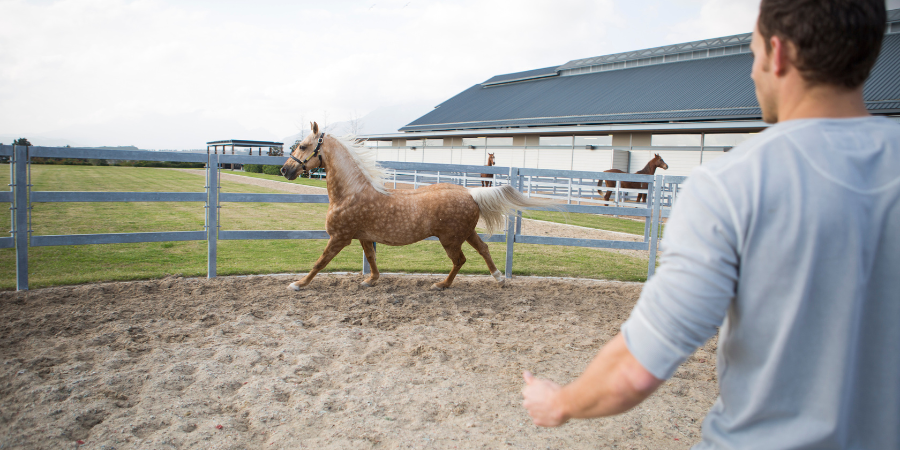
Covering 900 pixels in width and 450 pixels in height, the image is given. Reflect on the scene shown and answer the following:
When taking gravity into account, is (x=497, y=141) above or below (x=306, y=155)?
above

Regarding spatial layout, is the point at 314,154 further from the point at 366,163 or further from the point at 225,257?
the point at 225,257

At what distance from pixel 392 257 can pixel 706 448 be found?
23.7 ft

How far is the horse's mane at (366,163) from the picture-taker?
572 cm

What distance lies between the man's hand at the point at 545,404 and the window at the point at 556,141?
2370 cm

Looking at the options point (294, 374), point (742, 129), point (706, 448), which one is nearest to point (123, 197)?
point (294, 374)

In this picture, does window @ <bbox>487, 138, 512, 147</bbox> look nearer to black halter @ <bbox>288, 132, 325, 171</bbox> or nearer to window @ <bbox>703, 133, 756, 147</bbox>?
window @ <bbox>703, 133, 756, 147</bbox>

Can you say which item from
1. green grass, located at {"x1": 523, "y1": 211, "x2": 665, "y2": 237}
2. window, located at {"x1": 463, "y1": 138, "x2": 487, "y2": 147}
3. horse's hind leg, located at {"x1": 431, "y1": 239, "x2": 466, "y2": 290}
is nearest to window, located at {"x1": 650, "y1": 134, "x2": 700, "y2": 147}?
green grass, located at {"x1": 523, "y1": 211, "x2": 665, "y2": 237}

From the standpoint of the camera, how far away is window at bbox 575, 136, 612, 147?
22.3m

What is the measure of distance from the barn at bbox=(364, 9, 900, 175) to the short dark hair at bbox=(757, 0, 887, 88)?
16.8 metres

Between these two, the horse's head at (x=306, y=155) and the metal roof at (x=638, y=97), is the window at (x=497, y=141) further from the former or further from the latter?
the horse's head at (x=306, y=155)

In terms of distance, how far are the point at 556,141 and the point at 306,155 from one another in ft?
67.2

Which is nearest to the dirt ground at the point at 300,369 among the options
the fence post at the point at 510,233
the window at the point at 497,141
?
the fence post at the point at 510,233

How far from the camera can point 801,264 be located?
2.61ft

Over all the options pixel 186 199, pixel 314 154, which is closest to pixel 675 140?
pixel 314 154
